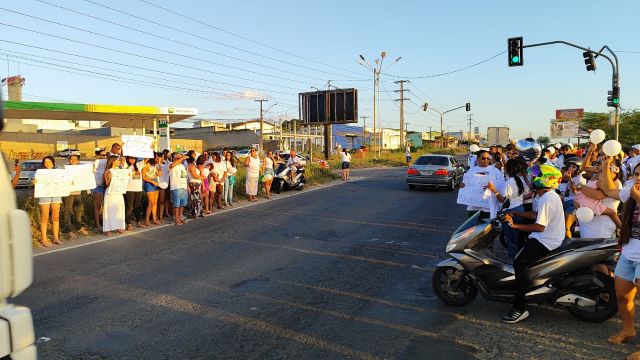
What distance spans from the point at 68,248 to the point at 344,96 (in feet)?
105

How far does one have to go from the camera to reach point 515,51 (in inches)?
782

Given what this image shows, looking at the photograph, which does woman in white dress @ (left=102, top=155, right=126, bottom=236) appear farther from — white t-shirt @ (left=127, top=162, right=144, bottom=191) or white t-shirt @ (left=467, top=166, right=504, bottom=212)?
white t-shirt @ (left=467, top=166, right=504, bottom=212)

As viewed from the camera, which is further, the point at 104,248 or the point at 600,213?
the point at 104,248

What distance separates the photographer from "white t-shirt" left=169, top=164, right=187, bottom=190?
38.5ft

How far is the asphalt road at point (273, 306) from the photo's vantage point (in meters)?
4.45

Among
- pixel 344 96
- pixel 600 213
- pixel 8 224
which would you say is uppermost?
pixel 344 96

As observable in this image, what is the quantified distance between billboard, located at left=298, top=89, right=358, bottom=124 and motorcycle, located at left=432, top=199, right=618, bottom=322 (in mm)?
33992

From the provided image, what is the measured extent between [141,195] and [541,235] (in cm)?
919

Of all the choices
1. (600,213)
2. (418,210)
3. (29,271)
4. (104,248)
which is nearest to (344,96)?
(418,210)

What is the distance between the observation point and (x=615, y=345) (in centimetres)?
454

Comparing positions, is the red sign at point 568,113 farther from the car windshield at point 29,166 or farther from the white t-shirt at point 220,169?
the white t-shirt at point 220,169

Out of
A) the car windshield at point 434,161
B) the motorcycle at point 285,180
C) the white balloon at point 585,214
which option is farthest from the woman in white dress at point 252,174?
the white balloon at point 585,214

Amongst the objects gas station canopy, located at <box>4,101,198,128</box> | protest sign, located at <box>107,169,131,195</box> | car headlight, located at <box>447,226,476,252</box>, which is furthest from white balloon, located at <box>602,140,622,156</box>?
gas station canopy, located at <box>4,101,198,128</box>

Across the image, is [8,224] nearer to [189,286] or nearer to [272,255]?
[189,286]
